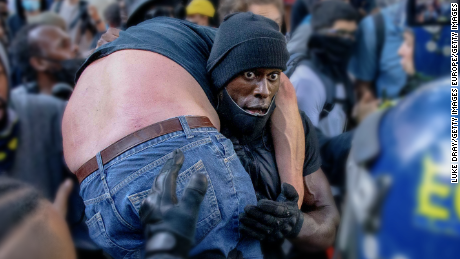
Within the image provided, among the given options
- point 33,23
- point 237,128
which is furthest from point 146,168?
point 33,23

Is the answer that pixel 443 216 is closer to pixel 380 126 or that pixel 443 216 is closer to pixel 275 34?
pixel 380 126

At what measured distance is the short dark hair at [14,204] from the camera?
3.82 ft

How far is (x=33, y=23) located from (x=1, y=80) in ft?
4.23

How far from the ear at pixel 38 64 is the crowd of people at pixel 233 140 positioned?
0.03 feet

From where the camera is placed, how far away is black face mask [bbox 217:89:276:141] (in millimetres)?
2271

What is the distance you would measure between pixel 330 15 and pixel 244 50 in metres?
1.27

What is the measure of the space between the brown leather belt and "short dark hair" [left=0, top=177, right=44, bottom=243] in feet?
1.64

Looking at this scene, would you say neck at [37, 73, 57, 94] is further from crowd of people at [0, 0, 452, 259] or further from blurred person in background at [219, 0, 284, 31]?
blurred person in background at [219, 0, 284, 31]

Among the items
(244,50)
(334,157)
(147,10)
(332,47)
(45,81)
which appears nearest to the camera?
(244,50)

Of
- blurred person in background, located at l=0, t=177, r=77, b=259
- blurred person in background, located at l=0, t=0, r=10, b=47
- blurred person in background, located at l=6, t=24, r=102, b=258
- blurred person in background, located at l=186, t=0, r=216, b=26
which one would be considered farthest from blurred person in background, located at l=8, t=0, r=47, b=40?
blurred person in background, located at l=0, t=177, r=77, b=259

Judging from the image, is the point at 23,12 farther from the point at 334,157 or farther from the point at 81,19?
the point at 334,157

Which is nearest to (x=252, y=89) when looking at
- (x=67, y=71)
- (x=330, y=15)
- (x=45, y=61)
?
(x=330, y=15)

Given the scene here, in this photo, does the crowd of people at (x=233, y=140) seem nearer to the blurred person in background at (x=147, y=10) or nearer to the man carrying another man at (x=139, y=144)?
the man carrying another man at (x=139, y=144)

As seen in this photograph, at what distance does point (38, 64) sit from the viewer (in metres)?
3.57
